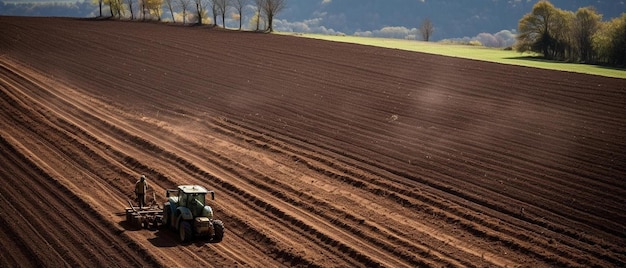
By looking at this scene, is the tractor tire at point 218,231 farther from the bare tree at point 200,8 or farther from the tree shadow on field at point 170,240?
the bare tree at point 200,8

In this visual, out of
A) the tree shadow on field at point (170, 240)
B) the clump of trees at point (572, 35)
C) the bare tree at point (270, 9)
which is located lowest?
the tree shadow on field at point (170, 240)

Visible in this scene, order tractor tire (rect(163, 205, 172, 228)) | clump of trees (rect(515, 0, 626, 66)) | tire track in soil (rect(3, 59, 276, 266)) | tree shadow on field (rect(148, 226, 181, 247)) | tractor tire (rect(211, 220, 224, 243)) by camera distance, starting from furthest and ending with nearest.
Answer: clump of trees (rect(515, 0, 626, 66))
tractor tire (rect(163, 205, 172, 228))
tire track in soil (rect(3, 59, 276, 266))
tractor tire (rect(211, 220, 224, 243))
tree shadow on field (rect(148, 226, 181, 247))

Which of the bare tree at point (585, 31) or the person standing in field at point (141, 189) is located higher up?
the bare tree at point (585, 31)

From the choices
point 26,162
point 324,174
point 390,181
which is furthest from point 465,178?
point 26,162

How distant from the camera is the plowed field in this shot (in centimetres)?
→ 1953

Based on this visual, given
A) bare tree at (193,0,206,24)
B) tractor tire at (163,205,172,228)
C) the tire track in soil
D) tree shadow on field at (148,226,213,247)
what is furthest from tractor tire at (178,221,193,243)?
bare tree at (193,0,206,24)

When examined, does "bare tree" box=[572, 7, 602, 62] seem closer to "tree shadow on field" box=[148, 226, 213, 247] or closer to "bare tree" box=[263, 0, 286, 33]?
"bare tree" box=[263, 0, 286, 33]

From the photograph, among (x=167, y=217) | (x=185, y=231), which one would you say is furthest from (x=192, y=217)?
(x=167, y=217)

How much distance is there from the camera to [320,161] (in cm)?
2767

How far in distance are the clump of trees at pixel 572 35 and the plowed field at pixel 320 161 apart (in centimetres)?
1303

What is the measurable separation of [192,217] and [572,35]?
49618mm

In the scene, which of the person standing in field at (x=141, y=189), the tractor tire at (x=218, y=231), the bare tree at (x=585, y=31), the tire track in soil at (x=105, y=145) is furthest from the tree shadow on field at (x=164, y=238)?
the bare tree at (x=585, y=31)

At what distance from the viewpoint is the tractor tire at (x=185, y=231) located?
19.4 m

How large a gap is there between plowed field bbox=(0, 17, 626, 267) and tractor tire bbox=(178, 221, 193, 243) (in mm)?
215
